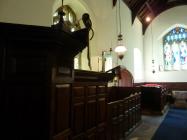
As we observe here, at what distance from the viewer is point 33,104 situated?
1.30 meters

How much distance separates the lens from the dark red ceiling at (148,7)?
31.9 ft

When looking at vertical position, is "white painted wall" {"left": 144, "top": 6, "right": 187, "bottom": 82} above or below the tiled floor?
above

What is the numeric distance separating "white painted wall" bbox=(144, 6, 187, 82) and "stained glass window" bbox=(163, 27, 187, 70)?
0.83ft

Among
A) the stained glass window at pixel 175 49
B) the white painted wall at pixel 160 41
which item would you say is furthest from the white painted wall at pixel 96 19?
the stained glass window at pixel 175 49

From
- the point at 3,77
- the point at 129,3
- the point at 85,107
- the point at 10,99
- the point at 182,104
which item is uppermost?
the point at 129,3

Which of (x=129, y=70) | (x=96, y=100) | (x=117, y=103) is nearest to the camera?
(x=96, y=100)

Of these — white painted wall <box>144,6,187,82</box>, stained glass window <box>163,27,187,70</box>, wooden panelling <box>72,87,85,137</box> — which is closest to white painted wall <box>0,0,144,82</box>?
white painted wall <box>144,6,187,82</box>

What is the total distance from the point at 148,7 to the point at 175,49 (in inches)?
106

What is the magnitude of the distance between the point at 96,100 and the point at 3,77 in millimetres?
1490

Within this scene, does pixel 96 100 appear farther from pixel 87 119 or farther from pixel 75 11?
pixel 75 11

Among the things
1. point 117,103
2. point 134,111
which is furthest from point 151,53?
point 117,103

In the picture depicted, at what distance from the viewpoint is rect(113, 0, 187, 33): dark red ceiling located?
9.72 metres

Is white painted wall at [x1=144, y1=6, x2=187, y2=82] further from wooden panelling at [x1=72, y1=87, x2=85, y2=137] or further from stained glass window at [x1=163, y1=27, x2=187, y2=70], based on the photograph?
wooden panelling at [x1=72, y1=87, x2=85, y2=137]

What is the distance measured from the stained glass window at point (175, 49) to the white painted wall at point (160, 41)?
25 cm
